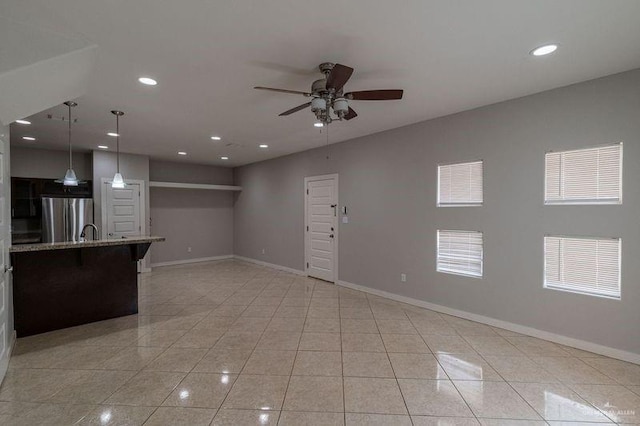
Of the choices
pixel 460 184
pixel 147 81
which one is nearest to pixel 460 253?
pixel 460 184

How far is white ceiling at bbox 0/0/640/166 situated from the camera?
1.89m

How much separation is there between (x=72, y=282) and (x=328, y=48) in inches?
163

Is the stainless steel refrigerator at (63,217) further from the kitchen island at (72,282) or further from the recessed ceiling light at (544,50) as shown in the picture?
the recessed ceiling light at (544,50)

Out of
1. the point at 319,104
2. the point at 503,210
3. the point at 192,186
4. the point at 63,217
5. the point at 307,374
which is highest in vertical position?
the point at 319,104

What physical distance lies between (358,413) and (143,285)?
17.0 ft

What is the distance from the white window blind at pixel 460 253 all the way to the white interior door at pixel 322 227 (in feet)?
6.99

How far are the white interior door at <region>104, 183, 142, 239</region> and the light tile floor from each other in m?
3.19

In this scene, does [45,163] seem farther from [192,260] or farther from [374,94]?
[374,94]

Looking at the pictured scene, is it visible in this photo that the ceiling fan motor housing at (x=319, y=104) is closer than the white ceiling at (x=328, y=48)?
No

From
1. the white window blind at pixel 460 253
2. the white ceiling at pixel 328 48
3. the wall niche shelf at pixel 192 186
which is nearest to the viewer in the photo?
the white ceiling at pixel 328 48

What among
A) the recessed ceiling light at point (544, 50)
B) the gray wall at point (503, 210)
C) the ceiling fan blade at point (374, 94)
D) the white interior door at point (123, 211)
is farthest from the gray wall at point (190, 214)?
the recessed ceiling light at point (544, 50)

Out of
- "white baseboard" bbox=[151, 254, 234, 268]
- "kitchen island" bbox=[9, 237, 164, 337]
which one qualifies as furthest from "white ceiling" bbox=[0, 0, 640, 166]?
"white baseboard" bbox=[151, 254, 234, 268]

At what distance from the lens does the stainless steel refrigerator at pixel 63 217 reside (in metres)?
5.57

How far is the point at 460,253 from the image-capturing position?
13.0ft
